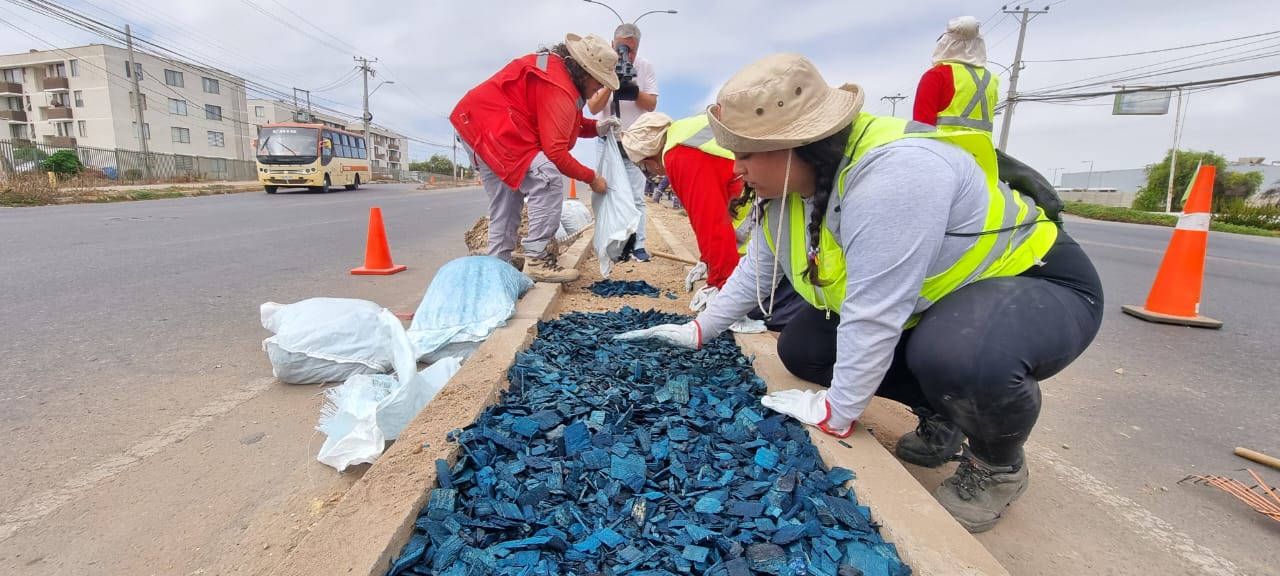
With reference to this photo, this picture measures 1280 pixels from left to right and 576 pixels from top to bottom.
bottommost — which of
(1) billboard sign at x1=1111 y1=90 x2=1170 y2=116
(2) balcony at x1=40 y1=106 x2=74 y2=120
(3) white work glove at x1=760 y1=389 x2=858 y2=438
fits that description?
(3) white work glove at x1=760 y1=389 x2=858 y2=438

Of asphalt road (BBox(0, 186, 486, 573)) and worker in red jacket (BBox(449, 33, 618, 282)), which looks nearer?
asphalt road (BBox(0, 186, 486, 573))

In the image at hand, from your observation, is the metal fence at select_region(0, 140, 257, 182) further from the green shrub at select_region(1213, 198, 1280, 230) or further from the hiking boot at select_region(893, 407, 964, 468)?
the green shrub at select_region(1213, 198, 1280, 230)

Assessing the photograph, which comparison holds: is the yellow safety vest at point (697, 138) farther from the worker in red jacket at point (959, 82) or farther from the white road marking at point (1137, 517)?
the white road marking at point (1137, 517)

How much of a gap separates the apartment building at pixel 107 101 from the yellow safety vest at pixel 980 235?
50.9 m

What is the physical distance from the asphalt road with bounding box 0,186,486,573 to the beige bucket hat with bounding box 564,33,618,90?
2.03m

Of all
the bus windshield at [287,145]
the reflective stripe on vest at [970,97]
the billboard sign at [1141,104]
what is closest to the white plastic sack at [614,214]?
the reflective stripe on vest at [970,97]

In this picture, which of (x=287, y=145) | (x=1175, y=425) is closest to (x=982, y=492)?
(x=1175, y=425)

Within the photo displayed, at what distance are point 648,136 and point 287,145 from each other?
22.0 m

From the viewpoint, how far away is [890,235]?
4.87ft

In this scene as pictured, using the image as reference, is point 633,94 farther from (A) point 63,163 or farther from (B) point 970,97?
(A) point 63,163

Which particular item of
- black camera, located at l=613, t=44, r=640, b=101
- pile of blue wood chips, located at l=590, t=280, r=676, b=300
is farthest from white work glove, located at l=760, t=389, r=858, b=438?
black camera, located at l=613, t=44, r=640, b=101

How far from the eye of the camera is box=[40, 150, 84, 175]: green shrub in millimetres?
21422

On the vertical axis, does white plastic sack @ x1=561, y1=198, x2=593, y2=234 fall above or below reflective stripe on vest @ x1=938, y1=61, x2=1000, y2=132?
below

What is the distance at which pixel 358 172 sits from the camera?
26.8m
